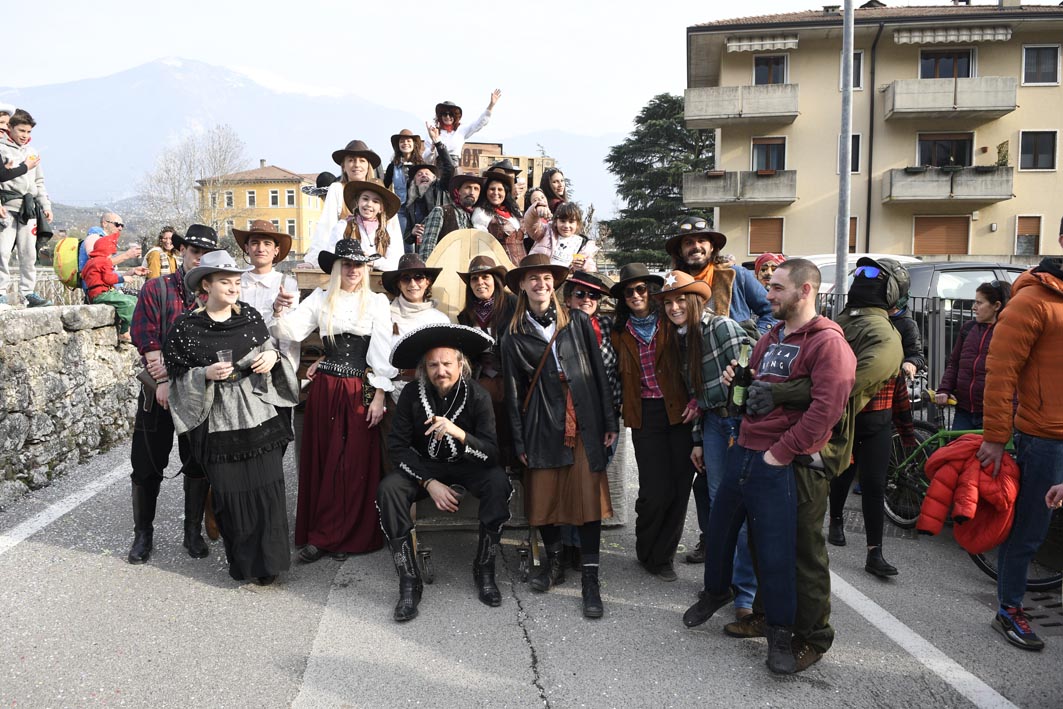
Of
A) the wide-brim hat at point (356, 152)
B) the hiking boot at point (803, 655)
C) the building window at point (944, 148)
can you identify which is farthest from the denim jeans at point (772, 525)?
the building window at point (944, 148)

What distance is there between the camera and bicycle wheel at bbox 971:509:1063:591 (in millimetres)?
4449

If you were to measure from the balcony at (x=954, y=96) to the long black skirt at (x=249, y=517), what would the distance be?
30.5 meters

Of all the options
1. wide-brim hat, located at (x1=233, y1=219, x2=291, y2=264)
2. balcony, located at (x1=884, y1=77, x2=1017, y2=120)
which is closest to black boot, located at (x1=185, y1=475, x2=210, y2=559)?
wide-brim hat, located at (x1=233, y1=219, x2=291, y2=264)

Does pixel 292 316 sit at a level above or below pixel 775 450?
above

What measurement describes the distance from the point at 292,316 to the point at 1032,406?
433cm

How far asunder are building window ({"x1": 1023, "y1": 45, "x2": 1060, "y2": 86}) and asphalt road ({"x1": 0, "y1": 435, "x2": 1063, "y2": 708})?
3197 centimetres

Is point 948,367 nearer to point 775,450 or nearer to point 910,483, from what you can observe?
point 910,483

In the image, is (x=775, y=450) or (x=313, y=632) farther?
(x=313, y=632)

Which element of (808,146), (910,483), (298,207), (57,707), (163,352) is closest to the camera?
(57,707)

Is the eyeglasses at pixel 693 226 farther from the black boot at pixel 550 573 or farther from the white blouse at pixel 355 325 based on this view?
the black boot at pixel 550 573

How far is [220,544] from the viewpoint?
17.0ft

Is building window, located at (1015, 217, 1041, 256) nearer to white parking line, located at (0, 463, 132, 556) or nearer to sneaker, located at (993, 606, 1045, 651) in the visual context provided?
sneaker, located at (993, 606, 1045, 651)

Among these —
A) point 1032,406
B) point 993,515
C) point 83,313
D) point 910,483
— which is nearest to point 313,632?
point 993,515

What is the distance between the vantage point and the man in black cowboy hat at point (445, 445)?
4402 mm
